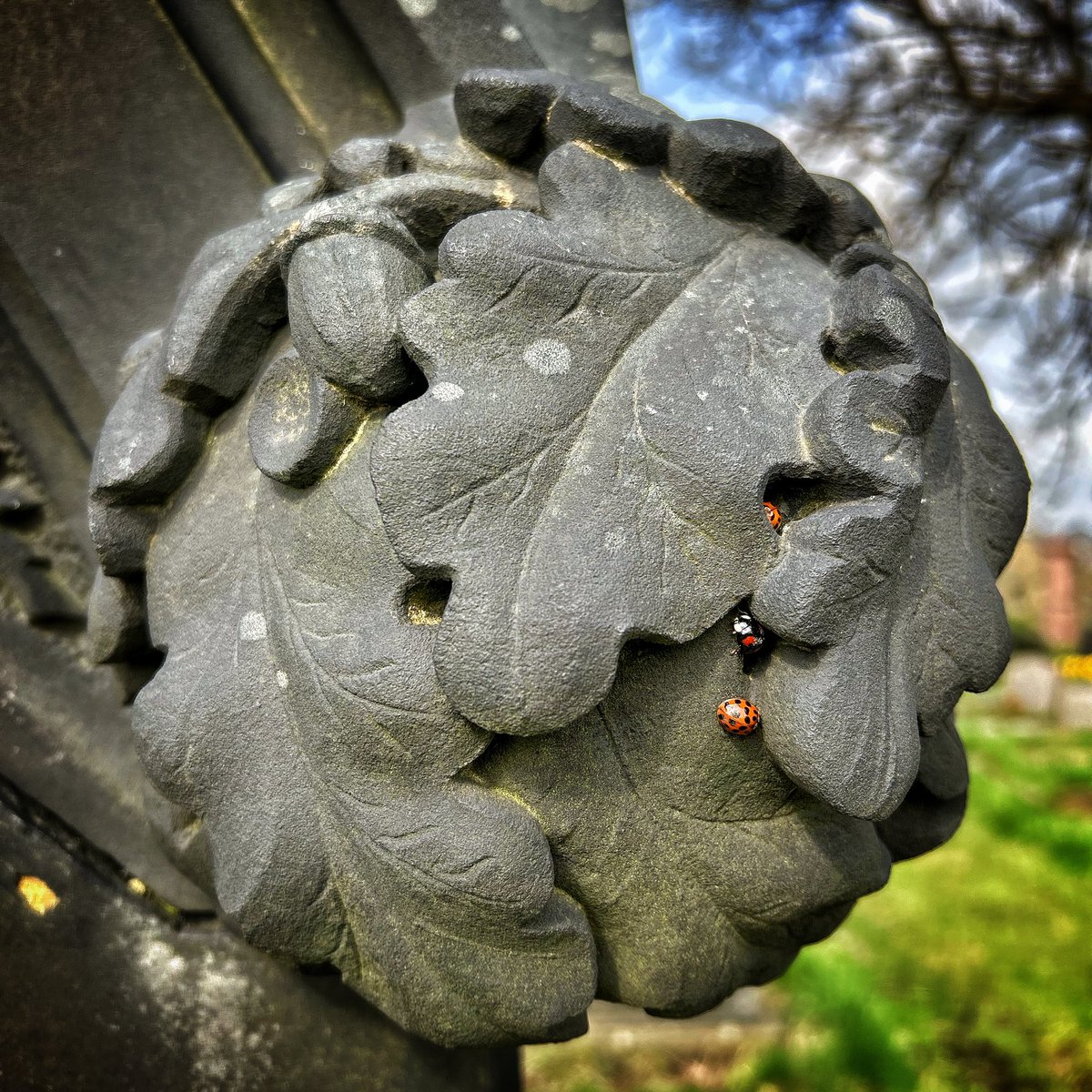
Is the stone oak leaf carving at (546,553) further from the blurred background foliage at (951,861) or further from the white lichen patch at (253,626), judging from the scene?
the blurred background foliage at (951,861)

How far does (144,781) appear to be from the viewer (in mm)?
1020

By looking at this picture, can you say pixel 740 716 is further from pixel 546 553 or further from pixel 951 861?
pixel 951 861

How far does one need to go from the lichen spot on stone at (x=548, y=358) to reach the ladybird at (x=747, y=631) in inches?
8.4

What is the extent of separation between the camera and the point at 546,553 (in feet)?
2.13

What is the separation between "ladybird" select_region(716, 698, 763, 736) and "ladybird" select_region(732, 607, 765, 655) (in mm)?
41

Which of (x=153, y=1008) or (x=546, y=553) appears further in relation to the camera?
(x=153, y=1008)

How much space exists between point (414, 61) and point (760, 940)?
0.92m

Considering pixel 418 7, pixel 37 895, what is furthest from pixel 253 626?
pixel 418 7

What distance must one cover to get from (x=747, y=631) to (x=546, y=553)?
0.16 m

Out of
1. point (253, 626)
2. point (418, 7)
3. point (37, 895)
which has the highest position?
point (418, 7)

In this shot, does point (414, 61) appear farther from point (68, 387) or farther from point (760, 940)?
point (760, 940)

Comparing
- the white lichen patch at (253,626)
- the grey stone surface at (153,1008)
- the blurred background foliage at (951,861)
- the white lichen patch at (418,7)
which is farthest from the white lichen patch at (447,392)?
the blurred background foliage at (951,861)

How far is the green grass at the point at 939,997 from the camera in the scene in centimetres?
204

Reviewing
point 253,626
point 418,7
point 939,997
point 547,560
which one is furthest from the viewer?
point 939,997
